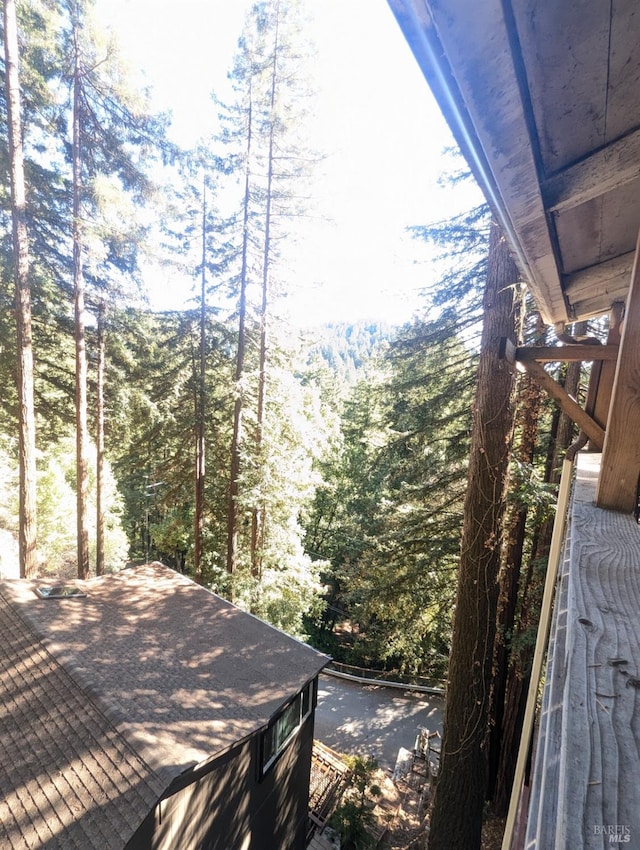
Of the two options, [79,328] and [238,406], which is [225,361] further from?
[79,328]

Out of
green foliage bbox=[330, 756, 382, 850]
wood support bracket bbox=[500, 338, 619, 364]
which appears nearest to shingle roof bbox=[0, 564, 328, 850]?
green foliage bbox=[330, 756, 382, 850]

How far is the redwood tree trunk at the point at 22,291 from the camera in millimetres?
5828

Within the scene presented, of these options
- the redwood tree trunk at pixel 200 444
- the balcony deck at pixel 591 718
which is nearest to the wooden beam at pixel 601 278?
the balcony deck at pixel 591 718

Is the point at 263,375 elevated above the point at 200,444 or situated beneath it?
elevated above

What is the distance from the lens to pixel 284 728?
546 cm

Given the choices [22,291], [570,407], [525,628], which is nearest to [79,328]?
[22,291]

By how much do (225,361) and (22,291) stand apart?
5525 millimetres

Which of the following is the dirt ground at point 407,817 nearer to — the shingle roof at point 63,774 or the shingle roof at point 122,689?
the shingle roof at point 122,689

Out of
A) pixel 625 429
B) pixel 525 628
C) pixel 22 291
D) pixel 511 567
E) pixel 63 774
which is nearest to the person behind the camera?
pixel 625 429

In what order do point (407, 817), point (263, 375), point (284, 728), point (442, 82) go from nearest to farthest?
point (442, 82) → point (284, 728) → point (407, 817) → point (263, 375)

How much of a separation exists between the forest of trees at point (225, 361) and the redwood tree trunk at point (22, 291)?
1.4 inches

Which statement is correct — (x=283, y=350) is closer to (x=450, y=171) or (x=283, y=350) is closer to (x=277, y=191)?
(x=277, y=191)

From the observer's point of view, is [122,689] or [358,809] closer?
[122,689]

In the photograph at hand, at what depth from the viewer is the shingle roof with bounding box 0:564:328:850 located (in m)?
3.18
